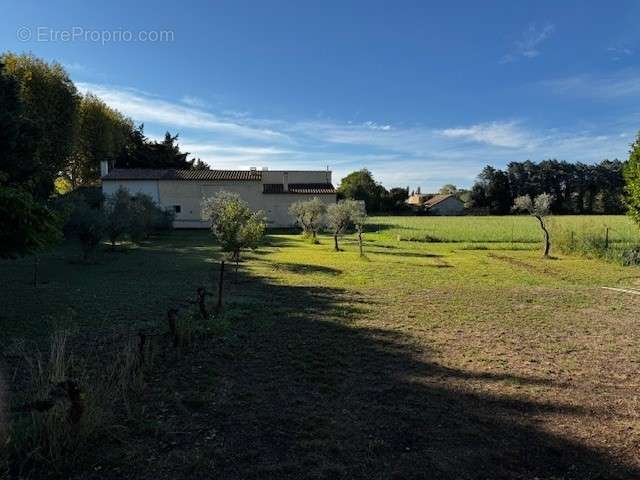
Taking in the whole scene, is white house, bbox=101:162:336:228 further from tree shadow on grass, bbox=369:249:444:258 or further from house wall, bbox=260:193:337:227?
tree shadow on grass, bbox=369:249:444:258

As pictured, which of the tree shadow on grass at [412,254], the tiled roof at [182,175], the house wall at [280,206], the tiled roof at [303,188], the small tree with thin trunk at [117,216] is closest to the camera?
the small tree with thin trunk at [117,216]

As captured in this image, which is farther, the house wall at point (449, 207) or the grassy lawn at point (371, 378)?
Result: the house wall at point (449, 207)

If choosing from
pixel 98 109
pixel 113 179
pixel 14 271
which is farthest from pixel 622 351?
pixel 98 109

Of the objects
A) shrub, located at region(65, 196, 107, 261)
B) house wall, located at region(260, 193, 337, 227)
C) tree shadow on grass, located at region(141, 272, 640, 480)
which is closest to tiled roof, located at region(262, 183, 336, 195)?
house wall, located at region(260, 193, 337, 227)

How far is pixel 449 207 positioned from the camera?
82.9m

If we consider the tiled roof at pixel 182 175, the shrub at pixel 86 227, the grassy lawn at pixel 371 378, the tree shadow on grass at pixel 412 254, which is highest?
the tiled roof at pixel 182 175

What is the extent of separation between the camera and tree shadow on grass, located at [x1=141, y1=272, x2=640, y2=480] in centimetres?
337

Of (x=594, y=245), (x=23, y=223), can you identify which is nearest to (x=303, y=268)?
(x=23, y=223)

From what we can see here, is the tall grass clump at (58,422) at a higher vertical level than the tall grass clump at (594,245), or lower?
lower

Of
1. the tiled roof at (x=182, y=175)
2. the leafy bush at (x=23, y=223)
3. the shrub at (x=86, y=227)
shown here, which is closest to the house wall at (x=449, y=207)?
the tiled roof at (x=182, y=175)

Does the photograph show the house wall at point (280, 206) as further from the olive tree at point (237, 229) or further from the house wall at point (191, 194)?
the olive tree at point (237, 229)

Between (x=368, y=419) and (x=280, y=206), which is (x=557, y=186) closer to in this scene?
(x=280, y=206)

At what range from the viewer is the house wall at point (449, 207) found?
81.3m

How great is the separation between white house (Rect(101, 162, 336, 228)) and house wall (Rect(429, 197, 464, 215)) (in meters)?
41.9
